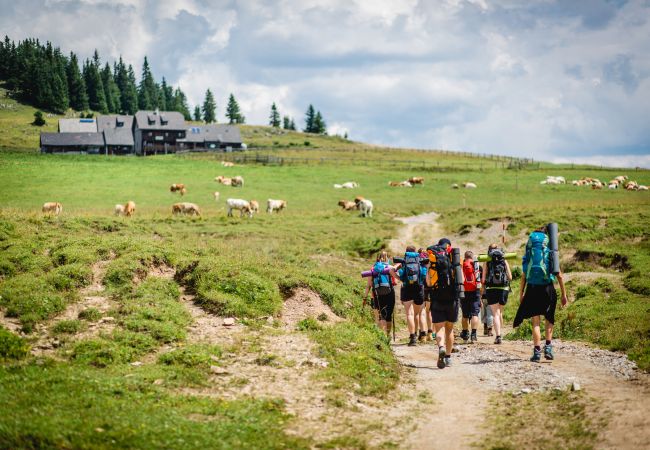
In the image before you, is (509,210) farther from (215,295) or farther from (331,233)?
(215,295)

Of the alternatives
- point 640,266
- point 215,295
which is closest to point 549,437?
point 215,295

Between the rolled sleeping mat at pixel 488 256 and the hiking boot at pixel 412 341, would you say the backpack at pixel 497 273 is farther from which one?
the hiking boot at pixel 412 341

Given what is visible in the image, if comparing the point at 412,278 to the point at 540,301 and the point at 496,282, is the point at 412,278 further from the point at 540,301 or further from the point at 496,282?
the point at 540,301

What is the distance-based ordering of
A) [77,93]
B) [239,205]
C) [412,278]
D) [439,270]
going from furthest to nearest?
1. [77,93]
2. [239,205]
3. [412,278]
4. [439,270]

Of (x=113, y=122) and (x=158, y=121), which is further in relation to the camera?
(x=158, y=121)

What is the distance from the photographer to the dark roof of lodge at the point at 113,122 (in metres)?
134

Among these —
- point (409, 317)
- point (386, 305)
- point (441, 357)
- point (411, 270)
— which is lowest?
point (441, 357)

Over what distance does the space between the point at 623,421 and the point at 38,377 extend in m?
9.61

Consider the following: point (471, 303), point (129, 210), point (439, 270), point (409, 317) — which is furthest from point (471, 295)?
point (129, 210)

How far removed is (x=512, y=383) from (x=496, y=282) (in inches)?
201

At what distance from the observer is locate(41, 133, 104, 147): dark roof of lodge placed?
118 meters

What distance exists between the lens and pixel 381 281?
53.8 feet

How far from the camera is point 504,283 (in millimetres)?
16906

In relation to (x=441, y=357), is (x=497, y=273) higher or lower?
higher
